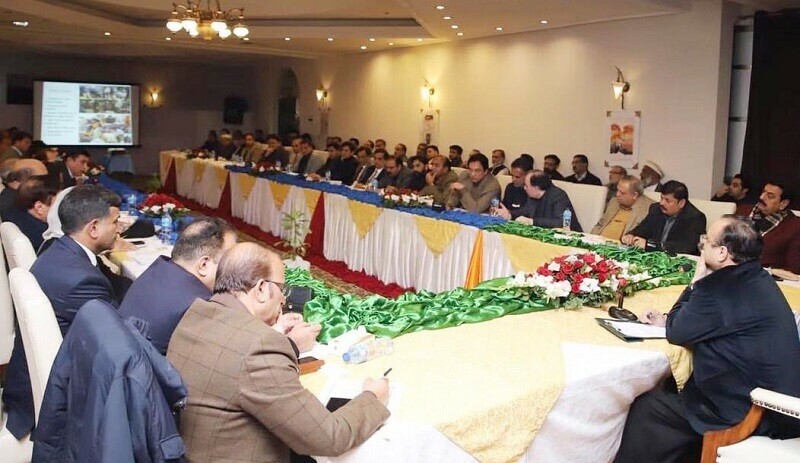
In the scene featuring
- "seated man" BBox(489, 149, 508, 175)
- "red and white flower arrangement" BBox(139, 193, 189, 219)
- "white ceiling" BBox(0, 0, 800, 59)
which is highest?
"white ceiling" BBox(0, 0, 800, 59)

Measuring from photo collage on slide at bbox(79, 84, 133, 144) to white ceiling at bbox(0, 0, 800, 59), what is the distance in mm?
1889

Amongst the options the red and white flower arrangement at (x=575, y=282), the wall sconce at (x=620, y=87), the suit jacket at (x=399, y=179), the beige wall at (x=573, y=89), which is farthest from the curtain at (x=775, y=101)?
the red and white flower arrangement at (x=575, y=282)

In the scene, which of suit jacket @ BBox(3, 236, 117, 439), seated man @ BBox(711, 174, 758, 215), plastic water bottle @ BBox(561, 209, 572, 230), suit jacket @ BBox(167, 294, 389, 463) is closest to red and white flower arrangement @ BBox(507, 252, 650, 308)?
suit jacket @ BBox(167, 294, 389, 463)

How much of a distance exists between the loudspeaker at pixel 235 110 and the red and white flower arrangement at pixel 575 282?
16.9m

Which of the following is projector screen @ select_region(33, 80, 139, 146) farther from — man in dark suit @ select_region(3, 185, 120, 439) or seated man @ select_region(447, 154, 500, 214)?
man in dark suit @ select_region(3, 185, 120, 439)

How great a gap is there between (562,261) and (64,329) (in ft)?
6.82

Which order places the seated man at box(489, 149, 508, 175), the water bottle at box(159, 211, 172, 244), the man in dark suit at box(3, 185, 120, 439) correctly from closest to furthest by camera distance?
1. the man in dark suit at box(3, 185, 120, 439)
2. the water bottle at box(159, 211, 172, 244)
3. the seated man at box(489, 149, 508, 175)

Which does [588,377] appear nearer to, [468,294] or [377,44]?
[468,294]

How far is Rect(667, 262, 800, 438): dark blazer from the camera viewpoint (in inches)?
99.7

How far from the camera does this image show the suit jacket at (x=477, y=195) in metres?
6.89

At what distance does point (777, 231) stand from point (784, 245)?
129 millimetres

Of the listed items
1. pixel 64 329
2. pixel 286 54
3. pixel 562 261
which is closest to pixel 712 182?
pixel 562 261

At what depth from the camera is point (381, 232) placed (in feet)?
21.8

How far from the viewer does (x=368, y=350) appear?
235cm
